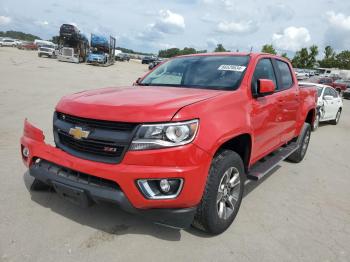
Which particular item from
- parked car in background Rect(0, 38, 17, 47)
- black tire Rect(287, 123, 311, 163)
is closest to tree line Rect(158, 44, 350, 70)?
parked car in background Rect(0, 38, 17, 47)

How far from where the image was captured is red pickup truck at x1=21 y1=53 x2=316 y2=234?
2865 millimetres

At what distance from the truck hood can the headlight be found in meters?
0.07

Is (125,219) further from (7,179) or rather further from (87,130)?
(7,179)

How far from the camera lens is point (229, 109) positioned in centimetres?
343

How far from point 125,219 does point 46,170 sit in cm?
98

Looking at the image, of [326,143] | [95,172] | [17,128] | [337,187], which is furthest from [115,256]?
[326,143]

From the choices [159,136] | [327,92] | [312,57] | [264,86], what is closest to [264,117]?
[264,86]

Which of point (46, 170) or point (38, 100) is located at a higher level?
point (46, 170)

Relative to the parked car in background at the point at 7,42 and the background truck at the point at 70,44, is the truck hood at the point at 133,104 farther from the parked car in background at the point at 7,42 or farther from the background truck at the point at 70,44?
the parked car in background at the point at 7,42

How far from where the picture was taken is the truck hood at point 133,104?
9.50 feet

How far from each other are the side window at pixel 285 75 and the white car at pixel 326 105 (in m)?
5.48

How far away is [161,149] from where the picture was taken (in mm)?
2844

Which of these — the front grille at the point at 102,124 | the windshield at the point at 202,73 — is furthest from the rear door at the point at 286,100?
the front grille at the point at 102,124

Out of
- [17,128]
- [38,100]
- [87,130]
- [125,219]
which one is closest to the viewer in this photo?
[87,130]
